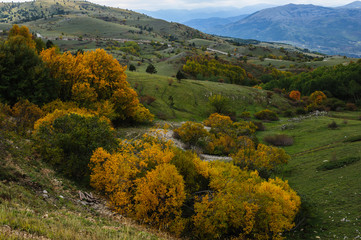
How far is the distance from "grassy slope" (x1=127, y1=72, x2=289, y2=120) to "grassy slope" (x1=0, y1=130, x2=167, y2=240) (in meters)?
43.2

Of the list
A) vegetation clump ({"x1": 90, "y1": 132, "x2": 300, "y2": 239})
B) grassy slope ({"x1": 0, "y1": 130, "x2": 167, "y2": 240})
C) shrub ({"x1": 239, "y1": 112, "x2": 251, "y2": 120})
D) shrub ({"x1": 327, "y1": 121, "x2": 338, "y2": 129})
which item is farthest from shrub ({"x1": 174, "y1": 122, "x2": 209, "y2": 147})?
shrub ({"x1": 239, "y1": 112, "x2": 251, "y2": 120})

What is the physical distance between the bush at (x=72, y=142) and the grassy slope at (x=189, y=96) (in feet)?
121

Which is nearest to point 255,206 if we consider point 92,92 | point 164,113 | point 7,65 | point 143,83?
point 92,92

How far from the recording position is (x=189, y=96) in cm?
7988

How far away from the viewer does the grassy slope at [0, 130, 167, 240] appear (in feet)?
31.7

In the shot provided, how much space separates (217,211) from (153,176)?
5681mm

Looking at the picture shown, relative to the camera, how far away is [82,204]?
59.5ft

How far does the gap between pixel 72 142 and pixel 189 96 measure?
59.0 metres

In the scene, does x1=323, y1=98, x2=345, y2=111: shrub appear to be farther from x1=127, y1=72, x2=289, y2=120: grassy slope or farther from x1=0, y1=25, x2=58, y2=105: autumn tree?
x1=0, y1=25, x2=58, y2=105: autumn tree

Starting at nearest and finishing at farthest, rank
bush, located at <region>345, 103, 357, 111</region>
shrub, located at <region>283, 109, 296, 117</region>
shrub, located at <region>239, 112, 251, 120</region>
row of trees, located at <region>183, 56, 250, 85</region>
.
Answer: shrub, located at <region>239, 112, 251, 120</region> → shrub, located at <region>283, 109, 296, 117</region> → bush, located at <region>345, 103, 357, 111</region> → row of trees, located at <region>183, 56, 250, 85</region>

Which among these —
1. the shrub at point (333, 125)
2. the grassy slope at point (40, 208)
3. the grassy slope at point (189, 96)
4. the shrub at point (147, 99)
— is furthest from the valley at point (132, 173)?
the grassy slope at point (189, 96)

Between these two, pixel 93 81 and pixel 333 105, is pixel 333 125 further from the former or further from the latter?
pixel 93 81

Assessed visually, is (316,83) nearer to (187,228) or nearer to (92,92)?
(92,92)

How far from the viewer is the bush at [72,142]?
2255 cm
